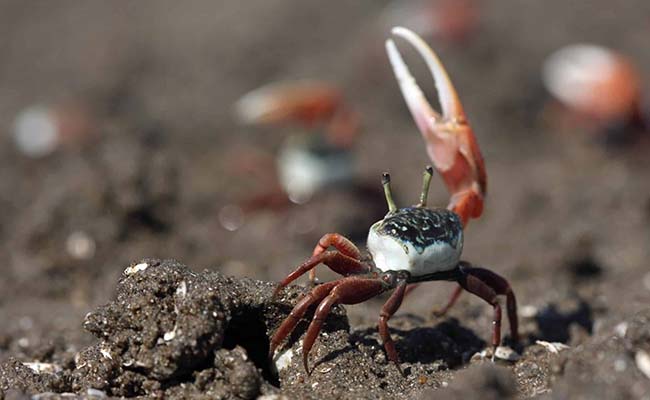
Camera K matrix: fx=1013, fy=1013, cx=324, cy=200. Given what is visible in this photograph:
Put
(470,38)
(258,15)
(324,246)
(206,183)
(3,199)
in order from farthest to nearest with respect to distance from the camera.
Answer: (258,15)
(470,38)
(206,183)
(3,199)
(324,246)

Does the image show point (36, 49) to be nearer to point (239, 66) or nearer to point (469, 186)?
→ point (239, 66)

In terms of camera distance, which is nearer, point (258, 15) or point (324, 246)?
point (324, 246)

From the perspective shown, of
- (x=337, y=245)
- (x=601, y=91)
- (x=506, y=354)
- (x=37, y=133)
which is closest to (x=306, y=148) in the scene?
(x=37, y=133)

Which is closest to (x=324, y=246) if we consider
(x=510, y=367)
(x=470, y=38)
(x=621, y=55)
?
(x=510, y=367)

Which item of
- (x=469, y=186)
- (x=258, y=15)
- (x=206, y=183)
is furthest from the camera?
(x=258, y=15)

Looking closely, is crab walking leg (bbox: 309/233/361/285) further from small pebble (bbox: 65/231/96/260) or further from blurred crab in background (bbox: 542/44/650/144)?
blurred crab in background (bbox: 542/44/650/144)

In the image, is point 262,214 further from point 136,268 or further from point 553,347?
point 136,268

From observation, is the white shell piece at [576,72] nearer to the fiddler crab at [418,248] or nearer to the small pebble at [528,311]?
the small pebble at [528,311]

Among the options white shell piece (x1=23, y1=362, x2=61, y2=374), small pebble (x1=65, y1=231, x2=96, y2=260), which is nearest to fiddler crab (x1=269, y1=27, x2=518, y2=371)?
white shell piece (x1=23, y1=362, x2=61, y2=374)
